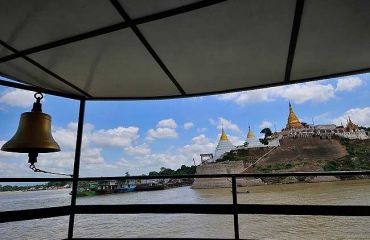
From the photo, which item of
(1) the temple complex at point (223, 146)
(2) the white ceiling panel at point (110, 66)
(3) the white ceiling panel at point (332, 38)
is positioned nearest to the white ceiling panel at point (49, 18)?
(2) the white ceiling panel at point (110, 66)

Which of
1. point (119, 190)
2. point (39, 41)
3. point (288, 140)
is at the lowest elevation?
point (119, 190)

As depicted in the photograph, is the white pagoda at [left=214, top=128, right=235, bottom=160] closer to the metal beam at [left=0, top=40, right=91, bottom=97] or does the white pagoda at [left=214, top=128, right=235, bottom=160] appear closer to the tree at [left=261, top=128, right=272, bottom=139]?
the tree at [left=261, top=128, right=272, bottom=139]

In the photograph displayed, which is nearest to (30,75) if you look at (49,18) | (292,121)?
(49,18)

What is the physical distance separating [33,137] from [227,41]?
1148 millimetres

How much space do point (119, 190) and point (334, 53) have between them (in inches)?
1520

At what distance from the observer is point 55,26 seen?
3.72ft

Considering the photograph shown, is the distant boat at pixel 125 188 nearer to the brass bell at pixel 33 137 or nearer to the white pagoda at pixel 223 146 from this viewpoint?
the white pagoda at pixel 223 146

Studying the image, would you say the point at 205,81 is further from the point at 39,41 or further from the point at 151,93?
the point at 39,41

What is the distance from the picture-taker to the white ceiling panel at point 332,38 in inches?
42.2

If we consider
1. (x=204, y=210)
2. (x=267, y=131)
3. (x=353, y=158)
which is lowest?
(x=204, y=210)

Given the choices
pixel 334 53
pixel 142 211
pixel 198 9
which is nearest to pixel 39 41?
pixel 198 9

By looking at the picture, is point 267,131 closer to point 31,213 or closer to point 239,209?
point 239,209

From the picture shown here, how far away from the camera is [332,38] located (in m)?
1.32

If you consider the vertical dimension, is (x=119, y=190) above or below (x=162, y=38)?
below
